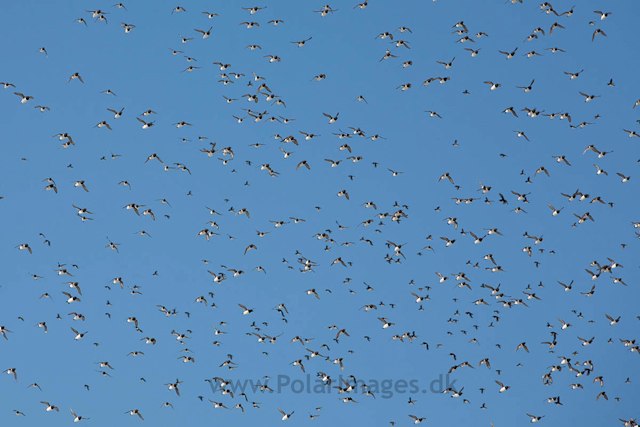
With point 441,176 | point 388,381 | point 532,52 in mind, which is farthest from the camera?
point 388,381

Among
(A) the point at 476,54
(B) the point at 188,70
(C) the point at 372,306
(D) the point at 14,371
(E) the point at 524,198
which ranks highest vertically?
(A) the point at 476,54

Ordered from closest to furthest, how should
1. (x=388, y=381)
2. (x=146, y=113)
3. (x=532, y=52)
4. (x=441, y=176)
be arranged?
(x=146, y=113) → (x=532, y=52) → (x=441, y=176) → (x=388, y=381)

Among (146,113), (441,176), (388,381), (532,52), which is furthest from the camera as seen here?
(388,381)

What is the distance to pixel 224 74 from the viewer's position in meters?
76.6

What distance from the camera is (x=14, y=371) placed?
78.3 metres

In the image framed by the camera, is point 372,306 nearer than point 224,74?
No

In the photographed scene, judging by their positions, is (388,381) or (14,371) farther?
(388,381)

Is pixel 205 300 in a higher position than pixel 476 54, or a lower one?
lower

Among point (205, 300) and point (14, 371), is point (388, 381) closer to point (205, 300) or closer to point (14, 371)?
point (205, 300)

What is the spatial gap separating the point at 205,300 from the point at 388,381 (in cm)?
2940

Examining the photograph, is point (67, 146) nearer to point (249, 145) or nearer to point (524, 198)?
point (249, 145)

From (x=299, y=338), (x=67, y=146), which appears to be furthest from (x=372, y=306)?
(x=67, y=146)

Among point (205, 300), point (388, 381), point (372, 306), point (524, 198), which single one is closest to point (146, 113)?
point (205, 300)

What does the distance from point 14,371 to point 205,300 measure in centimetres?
1581
